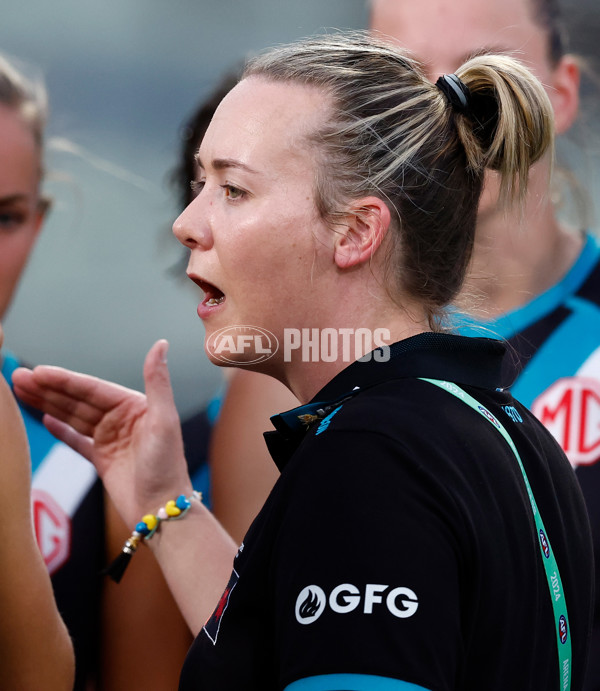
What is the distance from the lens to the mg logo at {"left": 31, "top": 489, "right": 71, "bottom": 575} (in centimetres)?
174

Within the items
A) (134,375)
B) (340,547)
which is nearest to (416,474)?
(340,547)

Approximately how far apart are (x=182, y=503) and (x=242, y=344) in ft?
1.43

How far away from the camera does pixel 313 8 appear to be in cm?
196

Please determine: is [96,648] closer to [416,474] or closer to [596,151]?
[416,474]

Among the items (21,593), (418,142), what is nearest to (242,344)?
(418,142)

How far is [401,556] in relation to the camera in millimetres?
729

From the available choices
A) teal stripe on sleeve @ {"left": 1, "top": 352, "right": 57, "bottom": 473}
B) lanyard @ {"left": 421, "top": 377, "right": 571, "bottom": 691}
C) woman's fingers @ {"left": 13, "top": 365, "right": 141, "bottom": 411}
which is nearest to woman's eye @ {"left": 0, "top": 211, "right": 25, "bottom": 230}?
teal stripe on sleeve @ {"left": 1, "top": 352, "right": 57, "bottom": 473}

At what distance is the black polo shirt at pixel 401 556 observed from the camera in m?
0.72

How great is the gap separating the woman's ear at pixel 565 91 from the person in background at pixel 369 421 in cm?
103

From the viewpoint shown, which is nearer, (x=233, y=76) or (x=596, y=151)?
(x=233, y=76)

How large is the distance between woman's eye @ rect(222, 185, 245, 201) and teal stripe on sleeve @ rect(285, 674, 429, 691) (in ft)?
2.02

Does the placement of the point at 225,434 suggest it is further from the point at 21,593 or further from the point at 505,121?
the point at 505,121

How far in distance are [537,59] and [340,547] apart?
5.39 ft

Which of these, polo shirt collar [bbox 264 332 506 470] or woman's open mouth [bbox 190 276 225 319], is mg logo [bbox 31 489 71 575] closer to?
woman's open mouth [bbox 190 276 225 319]
